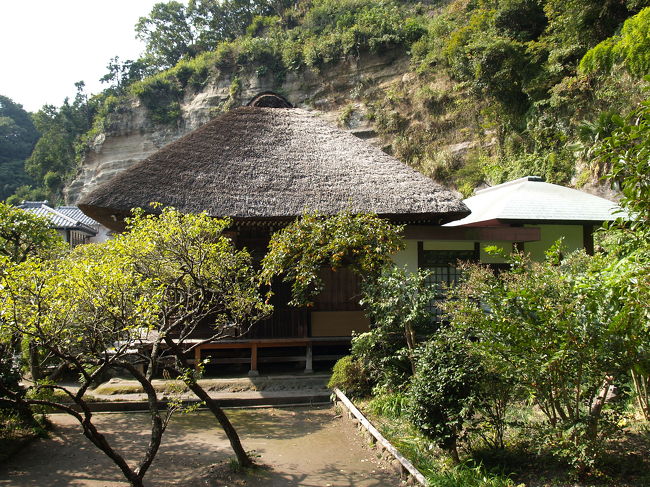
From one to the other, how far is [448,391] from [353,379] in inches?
135

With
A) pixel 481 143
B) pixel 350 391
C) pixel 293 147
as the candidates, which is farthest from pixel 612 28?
pixel 350 391

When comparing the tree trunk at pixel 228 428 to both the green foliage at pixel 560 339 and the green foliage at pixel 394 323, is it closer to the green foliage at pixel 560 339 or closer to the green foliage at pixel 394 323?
the green foliage at pixel 394 323

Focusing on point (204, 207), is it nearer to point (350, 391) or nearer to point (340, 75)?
point (350, 391)

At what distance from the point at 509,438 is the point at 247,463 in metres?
3.00

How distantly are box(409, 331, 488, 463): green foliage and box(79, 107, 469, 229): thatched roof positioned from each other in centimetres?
472

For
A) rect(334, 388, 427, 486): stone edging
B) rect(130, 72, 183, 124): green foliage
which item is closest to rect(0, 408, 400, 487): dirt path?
rect(334, 388, 427, 486): stone edging

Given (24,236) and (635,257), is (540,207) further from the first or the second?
(24,236)

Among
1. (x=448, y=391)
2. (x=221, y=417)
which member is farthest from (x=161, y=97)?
(x=448, y=391)

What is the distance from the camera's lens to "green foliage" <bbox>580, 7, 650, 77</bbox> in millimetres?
11562

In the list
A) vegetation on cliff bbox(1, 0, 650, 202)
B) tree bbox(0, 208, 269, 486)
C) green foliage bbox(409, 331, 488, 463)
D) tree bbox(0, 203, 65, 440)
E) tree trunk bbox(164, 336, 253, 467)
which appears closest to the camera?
tree bbox(0, 208, 269, 486)

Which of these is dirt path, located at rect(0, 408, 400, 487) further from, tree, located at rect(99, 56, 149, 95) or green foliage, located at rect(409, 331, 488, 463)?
tree, located at rect(99, 56, 149, 95)

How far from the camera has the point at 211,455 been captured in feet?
19.8

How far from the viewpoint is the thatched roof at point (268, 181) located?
30.8 feet

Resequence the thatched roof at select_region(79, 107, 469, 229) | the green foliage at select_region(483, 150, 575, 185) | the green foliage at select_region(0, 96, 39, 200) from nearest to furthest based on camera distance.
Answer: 1. the thatched roof at select_region(79, 107, 469, 229)
2. the green foliage at select_region(483, 150, 575, 185)
3. the green foliage at select_region(0, 96, 39, 200)
